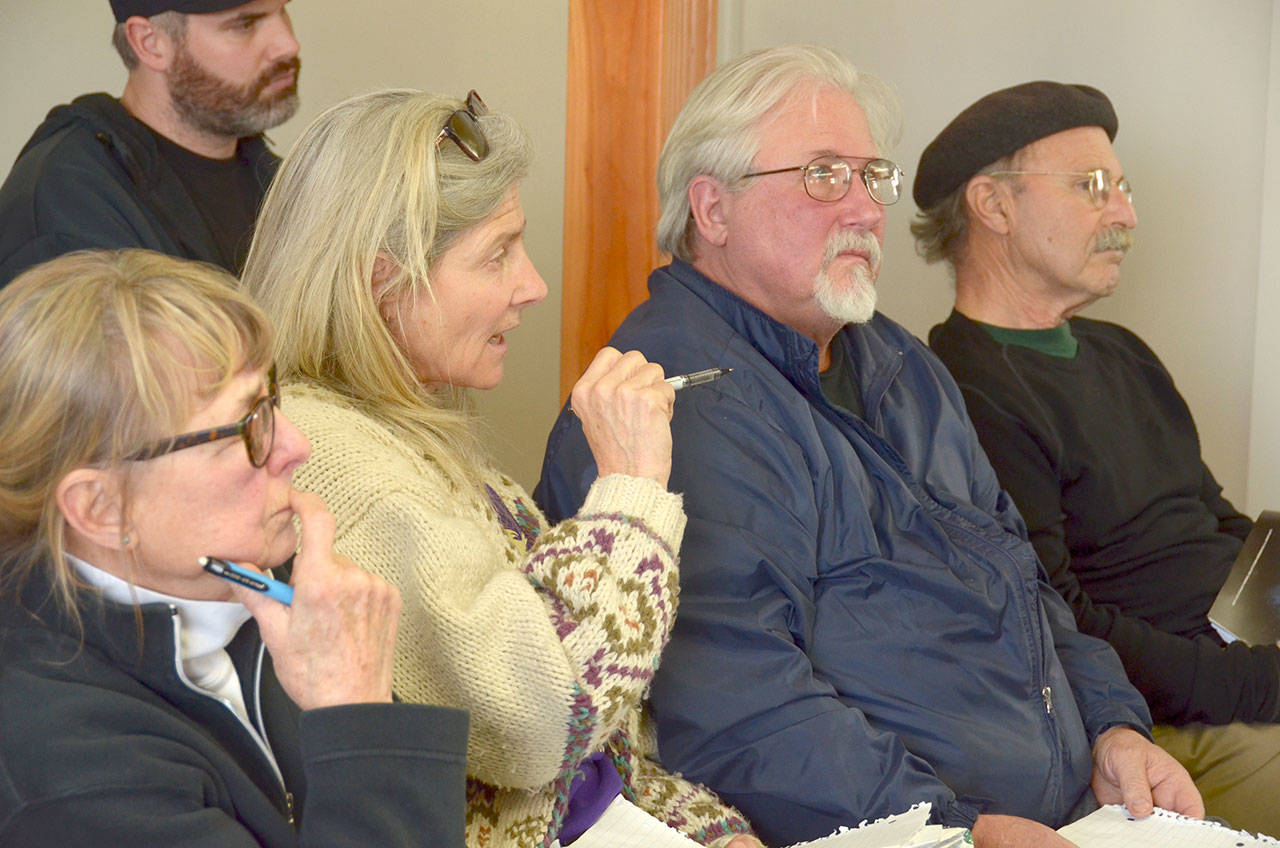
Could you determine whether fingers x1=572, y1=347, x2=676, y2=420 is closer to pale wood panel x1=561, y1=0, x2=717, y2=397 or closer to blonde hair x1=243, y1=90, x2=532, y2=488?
blonde hair x1=243, y1=90, x2=532, y2=488

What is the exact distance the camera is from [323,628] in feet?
3.34

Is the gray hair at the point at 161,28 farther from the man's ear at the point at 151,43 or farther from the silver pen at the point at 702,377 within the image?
the silver pen at the point at 702,377

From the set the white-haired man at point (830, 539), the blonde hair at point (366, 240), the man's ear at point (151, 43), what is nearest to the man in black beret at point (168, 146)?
the man's ear at point (151, 43)

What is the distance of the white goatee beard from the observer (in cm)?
196

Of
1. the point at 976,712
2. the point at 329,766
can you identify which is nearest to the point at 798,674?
the point at 976,712

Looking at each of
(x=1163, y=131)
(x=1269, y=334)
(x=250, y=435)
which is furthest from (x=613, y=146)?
(x=1269, y=334)

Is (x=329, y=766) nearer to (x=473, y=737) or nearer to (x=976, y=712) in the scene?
(x=473, y=737)

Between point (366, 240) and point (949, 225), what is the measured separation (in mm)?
1525

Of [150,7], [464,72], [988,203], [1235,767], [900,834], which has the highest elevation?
[150,7]

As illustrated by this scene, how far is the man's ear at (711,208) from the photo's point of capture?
80.1 inches

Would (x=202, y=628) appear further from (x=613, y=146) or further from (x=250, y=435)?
(x=613, y=146)

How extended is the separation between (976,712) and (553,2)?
1761mm

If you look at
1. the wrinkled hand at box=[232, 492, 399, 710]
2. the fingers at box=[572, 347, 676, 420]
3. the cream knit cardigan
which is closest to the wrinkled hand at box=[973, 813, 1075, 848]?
the cream knit cardigan

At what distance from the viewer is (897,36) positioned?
3121 millimetres
